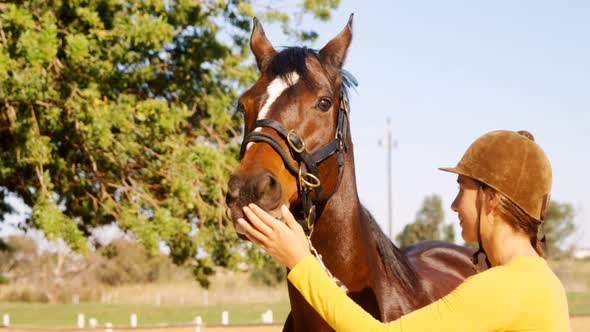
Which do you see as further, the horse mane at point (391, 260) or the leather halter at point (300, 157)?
the horse mane at point (391, 260)

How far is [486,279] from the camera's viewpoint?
1902mm

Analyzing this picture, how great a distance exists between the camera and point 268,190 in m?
3.02

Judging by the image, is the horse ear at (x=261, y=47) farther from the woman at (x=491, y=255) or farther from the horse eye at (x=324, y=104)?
the woman at (x=491, y=255)

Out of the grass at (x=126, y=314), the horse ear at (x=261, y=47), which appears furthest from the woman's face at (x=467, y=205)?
the grass at (x=126, y=314)

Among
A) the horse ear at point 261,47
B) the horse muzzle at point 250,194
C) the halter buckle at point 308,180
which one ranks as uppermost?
the horse ear at point 261,47

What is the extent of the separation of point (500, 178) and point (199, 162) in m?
9.93

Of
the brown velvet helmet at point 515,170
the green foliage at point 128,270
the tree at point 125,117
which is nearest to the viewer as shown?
the brown velvet helmet at point 515,170

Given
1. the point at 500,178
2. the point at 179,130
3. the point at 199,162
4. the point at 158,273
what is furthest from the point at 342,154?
the point at 158,273

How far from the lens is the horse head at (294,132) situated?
9.98ft

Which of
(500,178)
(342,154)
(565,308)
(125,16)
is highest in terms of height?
(125,16)

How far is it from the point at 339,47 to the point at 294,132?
0.80 metres

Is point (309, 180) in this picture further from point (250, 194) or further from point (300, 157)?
point (250, 194)

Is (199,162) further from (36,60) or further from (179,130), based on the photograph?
(36,60)

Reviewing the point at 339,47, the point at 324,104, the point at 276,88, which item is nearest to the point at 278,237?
the point at 276,88
